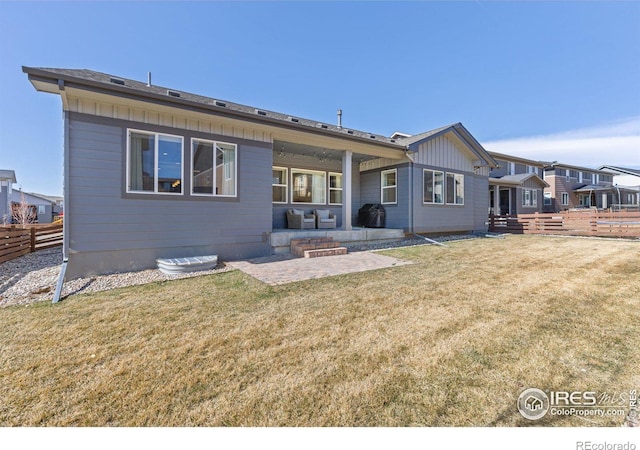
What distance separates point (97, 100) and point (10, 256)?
208 inches

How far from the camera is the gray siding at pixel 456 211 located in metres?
10.2

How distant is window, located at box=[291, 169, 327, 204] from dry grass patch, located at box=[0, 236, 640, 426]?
6426mm

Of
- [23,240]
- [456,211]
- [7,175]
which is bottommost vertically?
[23,240]

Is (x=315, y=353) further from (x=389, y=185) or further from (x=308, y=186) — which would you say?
(x=389, y=185)

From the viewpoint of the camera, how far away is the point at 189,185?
6.24 metres

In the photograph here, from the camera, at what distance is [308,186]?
10.7 metres

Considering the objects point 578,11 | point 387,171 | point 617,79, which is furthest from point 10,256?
point 617,79

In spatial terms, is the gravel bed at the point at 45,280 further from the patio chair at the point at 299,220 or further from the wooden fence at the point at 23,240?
the patio chair at the point at 299,220

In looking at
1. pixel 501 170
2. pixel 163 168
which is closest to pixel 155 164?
pixel 163 168

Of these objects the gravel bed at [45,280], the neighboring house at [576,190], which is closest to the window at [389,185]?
the gravel bed at [45,280]

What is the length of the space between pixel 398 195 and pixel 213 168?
Result: 675 centimetres

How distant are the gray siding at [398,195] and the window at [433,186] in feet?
3.14

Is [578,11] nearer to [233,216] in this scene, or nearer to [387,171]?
[387,171]

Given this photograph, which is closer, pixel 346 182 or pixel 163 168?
pixel 163 168
